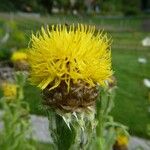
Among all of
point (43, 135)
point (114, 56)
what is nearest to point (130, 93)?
point (43, 135)

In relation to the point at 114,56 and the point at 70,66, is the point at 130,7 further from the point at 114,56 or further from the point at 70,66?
the point at 70,66

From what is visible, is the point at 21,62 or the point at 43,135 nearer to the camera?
the point at 21,62

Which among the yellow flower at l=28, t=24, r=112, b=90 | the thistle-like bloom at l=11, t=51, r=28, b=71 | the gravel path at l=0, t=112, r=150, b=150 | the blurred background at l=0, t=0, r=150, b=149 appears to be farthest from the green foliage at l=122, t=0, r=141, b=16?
the yellow flower at l=28, t=24, r=112, b=90

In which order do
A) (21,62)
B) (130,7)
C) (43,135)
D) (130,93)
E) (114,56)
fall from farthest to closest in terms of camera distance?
1. (130,7)
2. (114,56)
3. (130,93)
4. (43,135)
5. (21,62)

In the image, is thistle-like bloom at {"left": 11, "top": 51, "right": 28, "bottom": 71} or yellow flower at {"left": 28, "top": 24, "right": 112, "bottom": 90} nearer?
yellow flower at {"left": 28, "top": 24, "right": 112, "bottom": 90}

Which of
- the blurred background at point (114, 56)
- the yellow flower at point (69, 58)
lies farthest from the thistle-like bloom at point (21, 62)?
the yellow flower at point (69, 58)

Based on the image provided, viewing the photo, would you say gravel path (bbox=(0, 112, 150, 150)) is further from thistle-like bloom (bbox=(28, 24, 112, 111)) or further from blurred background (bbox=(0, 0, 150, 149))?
thistle-like bloom (bbox=(28, 24, 112, 111))

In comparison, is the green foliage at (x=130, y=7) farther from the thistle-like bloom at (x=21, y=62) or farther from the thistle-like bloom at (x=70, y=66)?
the thistle-like bloom at (x=70, y=66)
